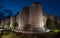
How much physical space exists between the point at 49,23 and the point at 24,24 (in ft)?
33.3

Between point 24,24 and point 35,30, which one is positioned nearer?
point 35,30

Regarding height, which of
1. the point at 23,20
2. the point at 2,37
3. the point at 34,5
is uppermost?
the point at 34,5

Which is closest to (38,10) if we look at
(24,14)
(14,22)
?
(24,14)

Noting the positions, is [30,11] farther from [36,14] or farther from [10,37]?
[10,37]

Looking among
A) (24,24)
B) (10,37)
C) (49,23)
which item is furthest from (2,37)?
(49,23)

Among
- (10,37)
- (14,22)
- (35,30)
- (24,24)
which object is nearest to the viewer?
(10,37)

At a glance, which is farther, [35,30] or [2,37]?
[35,30]

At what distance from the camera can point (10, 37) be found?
1955 centimetres

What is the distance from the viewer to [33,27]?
36.0 metres

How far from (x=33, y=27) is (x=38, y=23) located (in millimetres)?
1465

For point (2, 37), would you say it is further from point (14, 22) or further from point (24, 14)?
point (14, 22)

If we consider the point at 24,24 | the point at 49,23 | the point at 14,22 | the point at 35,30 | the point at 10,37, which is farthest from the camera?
the point at 14,22

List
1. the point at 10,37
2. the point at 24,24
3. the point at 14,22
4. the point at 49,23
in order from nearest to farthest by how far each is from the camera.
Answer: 1. the point at 10,37
2. the point at 24,24
3. the point at 49,23
4. the point at 14,22

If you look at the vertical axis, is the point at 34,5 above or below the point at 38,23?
above
